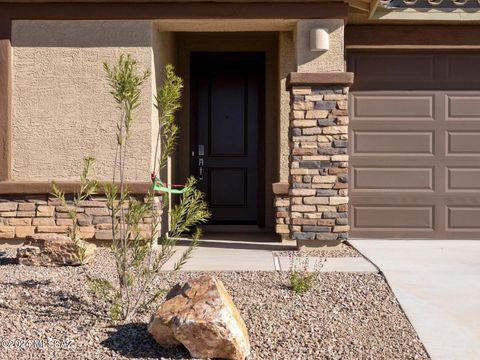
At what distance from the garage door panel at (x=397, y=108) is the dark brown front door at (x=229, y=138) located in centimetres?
197

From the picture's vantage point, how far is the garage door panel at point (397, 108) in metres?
8.21

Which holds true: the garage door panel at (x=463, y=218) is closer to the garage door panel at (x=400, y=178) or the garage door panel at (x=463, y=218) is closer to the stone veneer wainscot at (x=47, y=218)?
the garage door panel at (x=400, y=178)

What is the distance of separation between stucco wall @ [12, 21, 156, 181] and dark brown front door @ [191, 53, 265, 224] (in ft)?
7.71

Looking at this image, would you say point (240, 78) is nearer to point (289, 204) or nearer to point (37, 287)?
point (289, 204)

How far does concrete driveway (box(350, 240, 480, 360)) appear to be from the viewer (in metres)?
3.91

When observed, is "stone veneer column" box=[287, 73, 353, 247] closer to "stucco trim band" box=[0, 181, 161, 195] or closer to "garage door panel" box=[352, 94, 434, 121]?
"garage door panel" box=[352, 94, 434, 121]

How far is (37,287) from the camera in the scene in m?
5.02

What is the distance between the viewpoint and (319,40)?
707cm

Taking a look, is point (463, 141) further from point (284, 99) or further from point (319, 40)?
point (319, 40)

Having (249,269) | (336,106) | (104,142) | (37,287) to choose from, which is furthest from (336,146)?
(37,287)

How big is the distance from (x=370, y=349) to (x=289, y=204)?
3703 millimetres

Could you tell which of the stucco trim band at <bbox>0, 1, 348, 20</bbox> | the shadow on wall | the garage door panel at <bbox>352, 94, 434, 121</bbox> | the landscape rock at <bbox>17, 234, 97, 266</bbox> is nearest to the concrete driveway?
the garage door panel at <bbox>352, 94, 434, 121</bbox>

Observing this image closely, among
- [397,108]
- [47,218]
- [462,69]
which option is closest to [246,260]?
[47,218]

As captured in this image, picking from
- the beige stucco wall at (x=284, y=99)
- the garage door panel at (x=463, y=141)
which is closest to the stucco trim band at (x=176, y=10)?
the beige stucco wall at (x=284, y=99)
